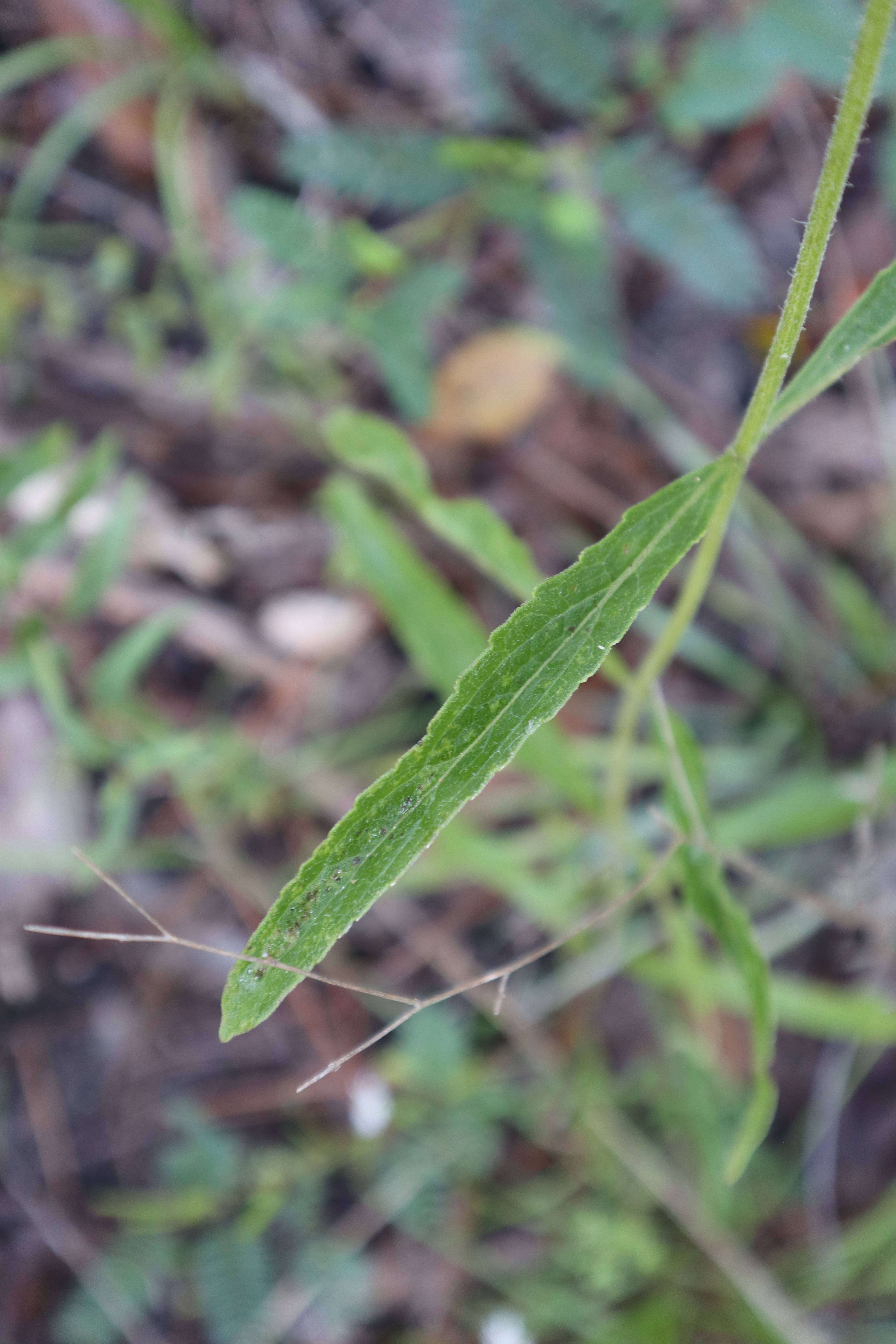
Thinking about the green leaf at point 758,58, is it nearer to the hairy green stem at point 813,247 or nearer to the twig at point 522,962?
the hairy green stem at point 813,247

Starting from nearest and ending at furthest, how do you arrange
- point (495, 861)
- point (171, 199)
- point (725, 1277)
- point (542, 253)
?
point (495, 861), point (542, 253), point (725, 1277), point (171, 199)

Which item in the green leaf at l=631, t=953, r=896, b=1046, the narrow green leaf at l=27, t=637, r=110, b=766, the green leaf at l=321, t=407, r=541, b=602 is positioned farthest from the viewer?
the green leaf at l=631, t=953, r=896, b=1046

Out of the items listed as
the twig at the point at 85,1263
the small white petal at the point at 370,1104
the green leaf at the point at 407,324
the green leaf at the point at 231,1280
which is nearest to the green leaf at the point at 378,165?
the green leaf at the point at 407,324

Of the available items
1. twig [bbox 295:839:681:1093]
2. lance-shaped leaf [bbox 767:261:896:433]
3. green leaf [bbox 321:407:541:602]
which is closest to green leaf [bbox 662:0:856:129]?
green leaf [bbox 321:407:541:602]

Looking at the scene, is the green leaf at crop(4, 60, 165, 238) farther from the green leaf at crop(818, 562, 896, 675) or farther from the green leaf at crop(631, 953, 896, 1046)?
the green leaf at crop(631, 953, 896, 1046)

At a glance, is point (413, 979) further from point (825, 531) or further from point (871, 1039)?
point (825, 531)

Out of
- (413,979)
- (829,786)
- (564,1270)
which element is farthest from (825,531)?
(564,1270)

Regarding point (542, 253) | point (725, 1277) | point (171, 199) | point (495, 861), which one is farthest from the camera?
point (171, 199)
